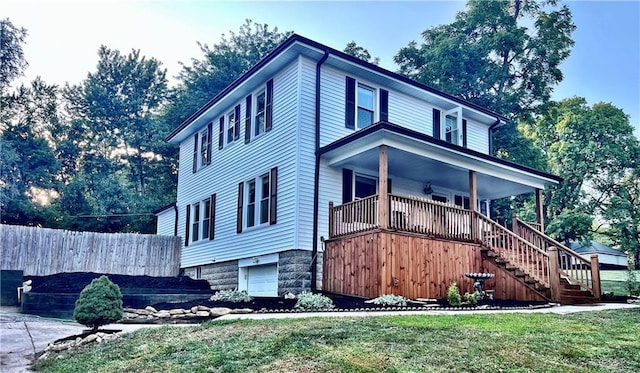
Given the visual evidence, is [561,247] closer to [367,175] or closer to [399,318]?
[367,175]

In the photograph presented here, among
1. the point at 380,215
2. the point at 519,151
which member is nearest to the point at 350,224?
the point at 380,215

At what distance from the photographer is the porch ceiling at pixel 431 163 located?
11.9m

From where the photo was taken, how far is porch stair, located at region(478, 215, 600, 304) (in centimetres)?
1124

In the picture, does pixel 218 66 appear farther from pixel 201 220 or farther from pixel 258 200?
pixel 258 200

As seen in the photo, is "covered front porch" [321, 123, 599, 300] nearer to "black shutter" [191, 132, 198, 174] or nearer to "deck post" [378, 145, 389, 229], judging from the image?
"deck post" [378, 145, 389, 229]

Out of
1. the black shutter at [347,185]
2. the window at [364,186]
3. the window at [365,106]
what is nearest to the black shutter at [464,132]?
the window at [365,106]

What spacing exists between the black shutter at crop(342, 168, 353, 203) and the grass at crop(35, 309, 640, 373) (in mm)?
6846

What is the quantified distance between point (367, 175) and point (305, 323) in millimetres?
8177

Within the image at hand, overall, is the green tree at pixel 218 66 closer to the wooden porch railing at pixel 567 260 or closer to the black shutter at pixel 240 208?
the black shutter at pixel 240 208

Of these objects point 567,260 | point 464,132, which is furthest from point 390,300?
point 464,132

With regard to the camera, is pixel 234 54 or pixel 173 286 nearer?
pixel 173 286

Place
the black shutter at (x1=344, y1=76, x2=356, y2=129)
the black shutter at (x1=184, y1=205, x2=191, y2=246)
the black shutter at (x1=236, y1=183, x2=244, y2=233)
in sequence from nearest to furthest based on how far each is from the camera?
the black shutter at (x1=344, y1=76, x2=356, y2=129) < the black shutter at (x1=236, y1=183, x2=244, y2=233) < the black shutter at (x1=184, y1=205, x2=191, y2=246)

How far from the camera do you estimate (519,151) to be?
2667 cm

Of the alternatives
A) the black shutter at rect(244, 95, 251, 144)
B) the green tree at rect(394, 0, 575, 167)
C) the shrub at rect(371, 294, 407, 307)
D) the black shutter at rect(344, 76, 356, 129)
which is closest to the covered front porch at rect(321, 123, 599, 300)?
the shrub at rect(371, 294, 407, 307)
